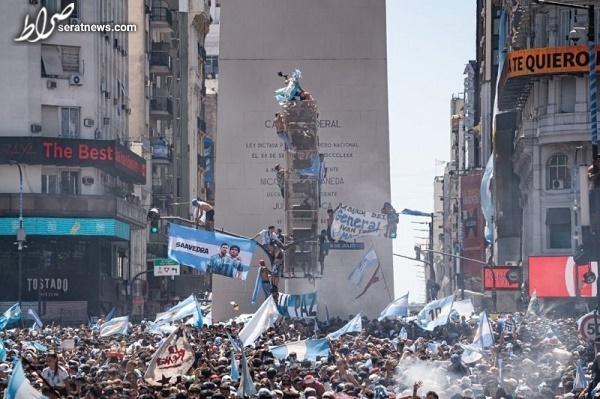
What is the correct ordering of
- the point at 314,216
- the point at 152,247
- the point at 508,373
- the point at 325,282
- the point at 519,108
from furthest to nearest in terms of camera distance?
the point at 152,247 < the point at 519,108 < the point at 325,282 < the point at 314,216 < the point at 508,373

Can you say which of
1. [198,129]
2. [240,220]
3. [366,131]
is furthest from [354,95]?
[198,129]

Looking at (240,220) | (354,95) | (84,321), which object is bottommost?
(84,321)

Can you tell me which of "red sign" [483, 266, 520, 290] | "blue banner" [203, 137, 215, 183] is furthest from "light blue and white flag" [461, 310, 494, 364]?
"blue banner" [203, 137, 215, 183]

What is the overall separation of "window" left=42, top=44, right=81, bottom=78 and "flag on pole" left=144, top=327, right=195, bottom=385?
58.0 meters

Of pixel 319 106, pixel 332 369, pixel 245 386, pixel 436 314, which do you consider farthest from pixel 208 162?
pixel 245 386

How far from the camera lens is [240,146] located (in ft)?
229

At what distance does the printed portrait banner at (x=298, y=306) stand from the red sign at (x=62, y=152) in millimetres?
36873

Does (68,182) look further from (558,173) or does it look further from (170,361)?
(170,361)

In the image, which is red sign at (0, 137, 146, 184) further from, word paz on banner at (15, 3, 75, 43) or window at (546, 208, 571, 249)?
window at (546, 208, 571, 249)

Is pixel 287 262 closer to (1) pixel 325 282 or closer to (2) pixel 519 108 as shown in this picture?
(1) pixel 325 282

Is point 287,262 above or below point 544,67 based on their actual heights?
below

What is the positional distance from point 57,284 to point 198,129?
4256 cm

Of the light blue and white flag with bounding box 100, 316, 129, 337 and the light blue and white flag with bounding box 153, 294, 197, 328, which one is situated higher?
the light blue and white flag with bounding box 153, 294, 197, 328

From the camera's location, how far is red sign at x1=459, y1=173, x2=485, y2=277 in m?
125
